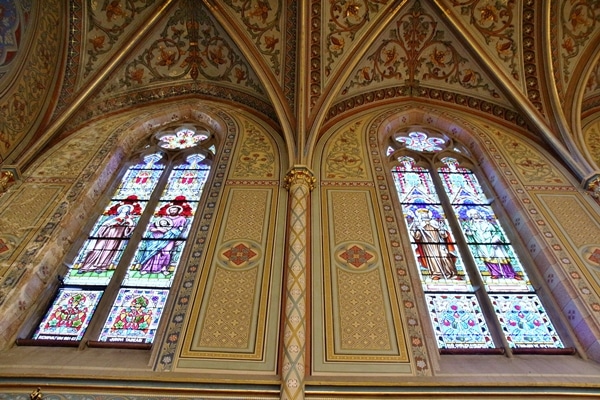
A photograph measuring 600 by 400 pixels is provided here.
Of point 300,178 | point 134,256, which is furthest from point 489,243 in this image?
point 134,256

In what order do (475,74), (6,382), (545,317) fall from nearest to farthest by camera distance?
1. (6,382)
2. (545,317)
3. (475,74)

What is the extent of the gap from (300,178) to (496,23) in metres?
4.94

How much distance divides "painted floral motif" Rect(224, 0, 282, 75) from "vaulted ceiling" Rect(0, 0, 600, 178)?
0.7 inches

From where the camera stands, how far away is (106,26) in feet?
30.0

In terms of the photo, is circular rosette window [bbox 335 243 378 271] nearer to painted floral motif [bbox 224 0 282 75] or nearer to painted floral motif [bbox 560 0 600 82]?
painted floral motif [bbox 224 0 282 75]

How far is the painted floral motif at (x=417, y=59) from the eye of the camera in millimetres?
9266

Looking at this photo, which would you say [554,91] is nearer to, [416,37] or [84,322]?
[416,37]

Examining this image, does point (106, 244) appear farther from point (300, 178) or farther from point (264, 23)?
point (264, 23)

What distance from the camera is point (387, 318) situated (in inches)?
208

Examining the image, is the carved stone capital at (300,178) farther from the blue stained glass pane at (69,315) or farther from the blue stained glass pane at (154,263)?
the blue stained glass pane at (69,315)

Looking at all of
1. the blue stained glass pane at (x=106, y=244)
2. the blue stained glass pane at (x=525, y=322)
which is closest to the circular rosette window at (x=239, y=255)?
the blue stained glass pane at (x=106, y=244)

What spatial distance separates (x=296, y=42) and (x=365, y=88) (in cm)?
153

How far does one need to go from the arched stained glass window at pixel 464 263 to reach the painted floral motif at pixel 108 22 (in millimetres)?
5306

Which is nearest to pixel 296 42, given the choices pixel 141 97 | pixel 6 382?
pixel 141 97
